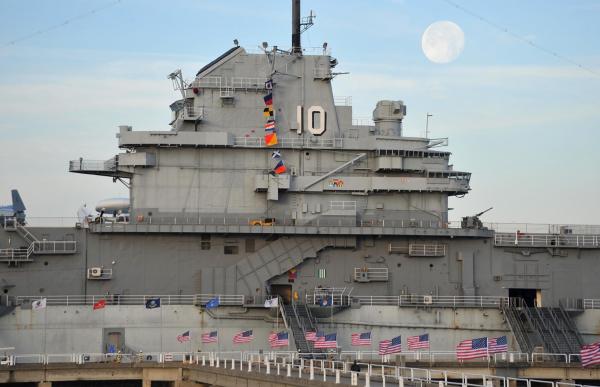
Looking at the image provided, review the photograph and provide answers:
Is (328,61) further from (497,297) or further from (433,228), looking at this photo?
(497,297)

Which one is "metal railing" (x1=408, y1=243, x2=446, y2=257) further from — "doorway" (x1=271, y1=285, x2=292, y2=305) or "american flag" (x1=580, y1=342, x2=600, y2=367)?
"american flag" (x1=580, y1=342, x2=600, y2=367)

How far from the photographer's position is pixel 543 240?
5781 cm

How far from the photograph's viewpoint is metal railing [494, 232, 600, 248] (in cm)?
5753

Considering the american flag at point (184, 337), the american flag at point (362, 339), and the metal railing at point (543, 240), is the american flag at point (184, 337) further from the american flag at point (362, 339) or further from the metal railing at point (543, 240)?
the metal railing at point (543, 240)

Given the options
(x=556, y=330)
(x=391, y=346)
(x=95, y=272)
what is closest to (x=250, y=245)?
(x=95, y=272)

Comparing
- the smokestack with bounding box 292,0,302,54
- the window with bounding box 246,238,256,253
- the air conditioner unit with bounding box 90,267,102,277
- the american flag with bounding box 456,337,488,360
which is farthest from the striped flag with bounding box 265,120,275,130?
the american flag with bounding box 456,337,488,360

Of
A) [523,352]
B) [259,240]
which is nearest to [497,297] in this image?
[523,352]

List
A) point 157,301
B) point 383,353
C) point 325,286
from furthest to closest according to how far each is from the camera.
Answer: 1. point 325,286
2. point 157,301
3. point 383,353

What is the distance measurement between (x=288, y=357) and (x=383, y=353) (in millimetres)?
4636

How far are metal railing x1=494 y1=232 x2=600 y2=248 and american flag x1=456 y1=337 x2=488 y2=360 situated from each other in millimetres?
12616

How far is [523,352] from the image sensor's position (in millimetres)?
53250

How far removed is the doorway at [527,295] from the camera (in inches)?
2296

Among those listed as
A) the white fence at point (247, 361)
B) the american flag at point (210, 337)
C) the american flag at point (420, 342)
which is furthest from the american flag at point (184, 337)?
the american flag at point (420, 342)

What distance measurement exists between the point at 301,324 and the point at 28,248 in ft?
43.2
